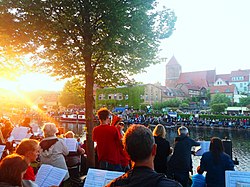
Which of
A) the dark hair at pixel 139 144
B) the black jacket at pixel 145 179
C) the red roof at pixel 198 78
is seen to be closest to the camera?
the black jacket at pixel 145 179

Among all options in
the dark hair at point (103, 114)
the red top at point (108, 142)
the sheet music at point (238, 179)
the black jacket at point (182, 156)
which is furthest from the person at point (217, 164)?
the dark hair at point (103, 114)

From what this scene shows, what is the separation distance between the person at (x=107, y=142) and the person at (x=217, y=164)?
161 centimetres

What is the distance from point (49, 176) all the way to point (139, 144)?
2.09m

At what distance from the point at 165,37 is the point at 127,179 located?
587cm

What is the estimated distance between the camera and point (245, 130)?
33000mm

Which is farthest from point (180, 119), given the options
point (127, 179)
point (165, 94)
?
point (127, 179)

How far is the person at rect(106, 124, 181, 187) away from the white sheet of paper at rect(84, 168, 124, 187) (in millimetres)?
887

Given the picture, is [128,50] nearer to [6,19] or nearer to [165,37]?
[165,37]

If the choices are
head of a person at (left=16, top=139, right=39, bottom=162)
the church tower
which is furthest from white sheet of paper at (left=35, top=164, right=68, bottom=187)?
the church tower

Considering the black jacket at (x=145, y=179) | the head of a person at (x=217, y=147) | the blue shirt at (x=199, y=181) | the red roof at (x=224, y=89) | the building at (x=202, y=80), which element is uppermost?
the building at (x=202, y=80)

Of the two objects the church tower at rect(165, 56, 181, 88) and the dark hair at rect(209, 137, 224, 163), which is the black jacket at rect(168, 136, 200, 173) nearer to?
the dark hair at rect(209, 137, 224, 163)

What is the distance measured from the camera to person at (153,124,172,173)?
194 inches

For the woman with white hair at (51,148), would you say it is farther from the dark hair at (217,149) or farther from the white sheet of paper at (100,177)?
the dark hair at (217,149)

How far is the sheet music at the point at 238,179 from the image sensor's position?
2773mm
